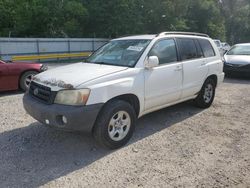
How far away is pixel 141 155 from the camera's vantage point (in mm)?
4414

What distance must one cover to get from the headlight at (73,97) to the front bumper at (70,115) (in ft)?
0.23

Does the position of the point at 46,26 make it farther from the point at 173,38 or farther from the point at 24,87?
the point at 173,38

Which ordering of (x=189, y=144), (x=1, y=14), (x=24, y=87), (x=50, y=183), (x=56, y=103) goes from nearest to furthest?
(x=50, y=183) → (x=56, y=103) → (x=189, y=144) → (x=24, y=87) → (x=1, y=14)

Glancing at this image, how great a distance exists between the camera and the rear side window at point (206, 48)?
6.58m

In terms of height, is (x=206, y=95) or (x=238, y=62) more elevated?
(x=238, y=62)

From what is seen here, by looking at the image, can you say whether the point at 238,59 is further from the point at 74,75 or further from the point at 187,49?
the point at 74,75

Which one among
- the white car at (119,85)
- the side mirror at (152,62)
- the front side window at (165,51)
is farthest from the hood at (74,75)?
the front side window at (165,51)

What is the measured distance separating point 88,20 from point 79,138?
29.6 m

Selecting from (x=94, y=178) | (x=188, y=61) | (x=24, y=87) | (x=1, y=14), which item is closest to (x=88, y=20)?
(x=1, y=14)

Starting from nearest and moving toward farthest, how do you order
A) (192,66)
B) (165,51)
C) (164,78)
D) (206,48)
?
(164,78) → (165,51) → (192,66) → (206,48)

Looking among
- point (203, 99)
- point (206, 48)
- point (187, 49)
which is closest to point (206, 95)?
point (203, 99)

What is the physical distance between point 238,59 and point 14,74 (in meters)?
8.20

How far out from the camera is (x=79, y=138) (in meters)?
5.02

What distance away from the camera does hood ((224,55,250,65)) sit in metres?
11.3
